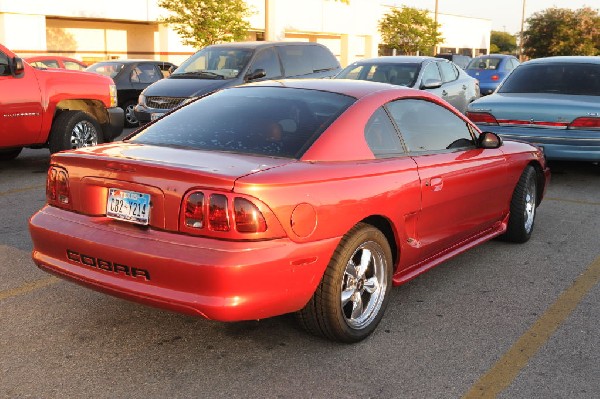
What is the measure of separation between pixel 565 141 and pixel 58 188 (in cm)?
654

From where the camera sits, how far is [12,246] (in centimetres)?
603

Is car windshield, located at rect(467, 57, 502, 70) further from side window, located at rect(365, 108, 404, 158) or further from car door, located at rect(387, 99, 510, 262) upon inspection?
side window, located at rect(365, 108, 404, 158)

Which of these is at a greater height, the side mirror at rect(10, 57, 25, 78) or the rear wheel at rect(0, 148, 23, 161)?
the side mirror at rect(10, 57, 25, 78)

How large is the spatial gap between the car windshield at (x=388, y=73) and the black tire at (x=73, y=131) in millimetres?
4556

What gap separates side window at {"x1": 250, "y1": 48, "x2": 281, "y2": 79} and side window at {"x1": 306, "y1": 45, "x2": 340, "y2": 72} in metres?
0.98

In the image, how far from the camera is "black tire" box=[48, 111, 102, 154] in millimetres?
9844

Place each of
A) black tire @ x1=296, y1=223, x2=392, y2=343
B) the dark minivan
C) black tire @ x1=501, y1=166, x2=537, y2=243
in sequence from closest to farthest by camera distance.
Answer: black tire @ x1=296, y1=223, x2=392, y2=343 < black tire @ x1=501, y1=166, x2=537, y2=243 < the dark minivan

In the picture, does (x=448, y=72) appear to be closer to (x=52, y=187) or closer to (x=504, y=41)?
(x=52, y=187)

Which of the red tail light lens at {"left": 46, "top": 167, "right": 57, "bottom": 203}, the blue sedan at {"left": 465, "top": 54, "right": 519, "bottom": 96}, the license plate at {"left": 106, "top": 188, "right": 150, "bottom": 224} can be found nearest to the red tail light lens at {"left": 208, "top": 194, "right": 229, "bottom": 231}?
the license plate at {"left": 106, "top": 188, "right": 150, "bottom": 224}

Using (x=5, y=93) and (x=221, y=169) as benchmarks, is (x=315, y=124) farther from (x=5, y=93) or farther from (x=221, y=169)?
(x=5, y=93)

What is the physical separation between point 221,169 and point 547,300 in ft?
8.39

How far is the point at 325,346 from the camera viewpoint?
4.11 m

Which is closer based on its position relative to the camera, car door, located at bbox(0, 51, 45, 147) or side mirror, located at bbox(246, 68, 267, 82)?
car door, located at bbox(0, 51, 45, 147)

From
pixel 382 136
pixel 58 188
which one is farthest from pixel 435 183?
pixel 58 188
